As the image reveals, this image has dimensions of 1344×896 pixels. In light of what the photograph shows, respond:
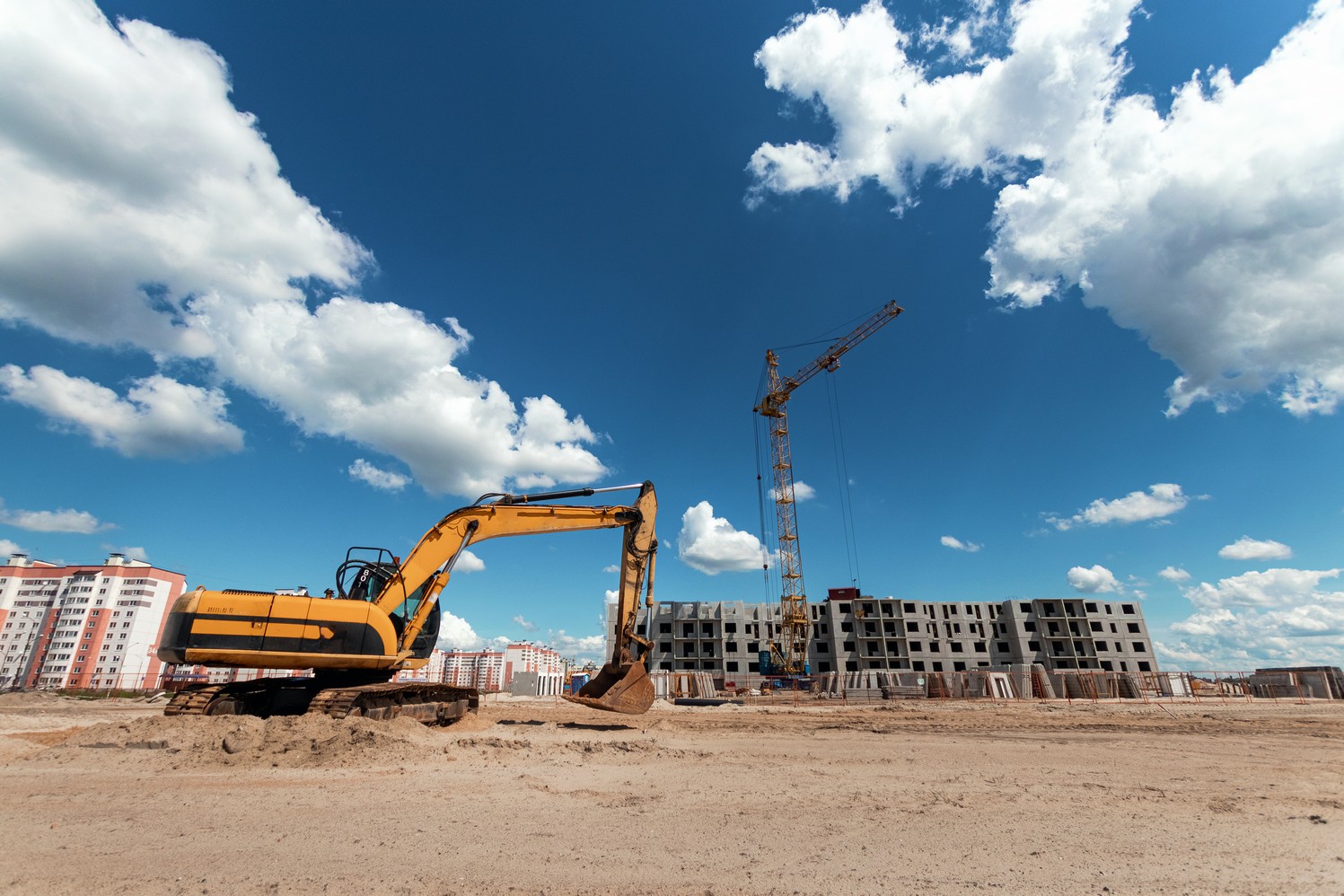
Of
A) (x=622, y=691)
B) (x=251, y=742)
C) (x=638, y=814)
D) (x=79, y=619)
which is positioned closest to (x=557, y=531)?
(x=622, y=691)

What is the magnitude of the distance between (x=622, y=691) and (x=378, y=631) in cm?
614

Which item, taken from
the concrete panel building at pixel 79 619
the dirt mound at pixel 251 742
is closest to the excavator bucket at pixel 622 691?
the dirt mound at pixel 251 742

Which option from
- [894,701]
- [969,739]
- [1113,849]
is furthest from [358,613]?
[894,701]

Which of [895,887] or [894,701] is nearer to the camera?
[895,887]

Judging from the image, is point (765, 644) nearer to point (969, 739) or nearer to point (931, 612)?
point (931, 612)

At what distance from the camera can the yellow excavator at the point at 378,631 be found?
12.3m

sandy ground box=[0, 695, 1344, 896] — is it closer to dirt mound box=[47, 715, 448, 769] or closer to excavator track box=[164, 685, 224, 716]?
dirt mound box=[47, 715, 448, 769]

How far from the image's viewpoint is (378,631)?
13.3m

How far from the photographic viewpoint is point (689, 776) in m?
9.61

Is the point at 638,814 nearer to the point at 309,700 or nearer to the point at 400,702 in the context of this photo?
the point at 400,702

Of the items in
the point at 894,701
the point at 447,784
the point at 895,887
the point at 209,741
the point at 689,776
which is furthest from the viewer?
the point at 894,701

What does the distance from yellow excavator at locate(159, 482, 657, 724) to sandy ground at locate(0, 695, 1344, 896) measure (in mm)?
1479

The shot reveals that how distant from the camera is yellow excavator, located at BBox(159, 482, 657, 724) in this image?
12.3 metres

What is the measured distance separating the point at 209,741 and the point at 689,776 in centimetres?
847
